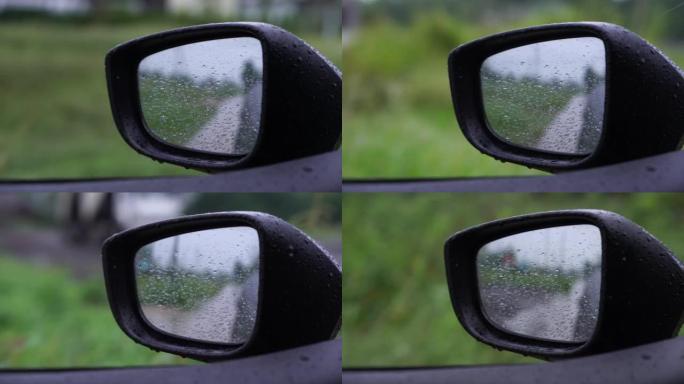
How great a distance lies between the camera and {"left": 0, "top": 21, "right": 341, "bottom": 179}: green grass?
1.67 m

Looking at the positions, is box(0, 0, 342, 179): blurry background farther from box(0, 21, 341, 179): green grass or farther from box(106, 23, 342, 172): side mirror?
box(106, 23, 342, 172): side mirror

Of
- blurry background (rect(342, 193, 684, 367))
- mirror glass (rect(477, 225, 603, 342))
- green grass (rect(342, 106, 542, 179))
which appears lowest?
blurry background (rect(342, 193, 684, 367))

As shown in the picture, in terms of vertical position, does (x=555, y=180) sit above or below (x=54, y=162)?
above

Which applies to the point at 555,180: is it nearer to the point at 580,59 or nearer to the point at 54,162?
the point at 580,59

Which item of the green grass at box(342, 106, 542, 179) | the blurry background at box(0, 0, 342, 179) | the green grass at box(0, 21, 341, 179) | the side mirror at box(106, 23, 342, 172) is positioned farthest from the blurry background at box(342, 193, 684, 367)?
the side mirror at box(106, 23, 342, 172)

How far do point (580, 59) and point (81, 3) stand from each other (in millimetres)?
1226

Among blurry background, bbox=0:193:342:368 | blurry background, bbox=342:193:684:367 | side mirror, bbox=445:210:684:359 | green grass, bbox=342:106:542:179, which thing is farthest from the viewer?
blurry background, bbox=342:193:684:367

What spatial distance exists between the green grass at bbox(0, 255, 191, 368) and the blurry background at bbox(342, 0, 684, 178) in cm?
69

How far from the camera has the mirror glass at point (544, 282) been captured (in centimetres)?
96

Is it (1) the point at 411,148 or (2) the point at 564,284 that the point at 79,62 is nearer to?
(1) the point at 411,148

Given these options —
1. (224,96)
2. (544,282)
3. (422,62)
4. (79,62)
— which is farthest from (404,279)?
(224,96)

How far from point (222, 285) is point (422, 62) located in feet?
7.23

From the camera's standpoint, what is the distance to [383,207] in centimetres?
317

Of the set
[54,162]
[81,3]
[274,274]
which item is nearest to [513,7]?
[81,3]
